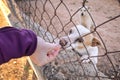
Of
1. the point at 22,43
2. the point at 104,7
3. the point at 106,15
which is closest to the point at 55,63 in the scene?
the point at 22,43

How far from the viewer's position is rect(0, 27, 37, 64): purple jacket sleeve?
1.05 meters

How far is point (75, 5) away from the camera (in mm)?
5164

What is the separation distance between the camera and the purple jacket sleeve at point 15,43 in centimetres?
105

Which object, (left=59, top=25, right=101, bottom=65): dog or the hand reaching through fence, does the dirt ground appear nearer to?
(left=59, top=25, right=101, bottom=65): dog

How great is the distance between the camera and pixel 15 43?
3.58 feet

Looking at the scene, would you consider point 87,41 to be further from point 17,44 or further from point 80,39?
point 17,44

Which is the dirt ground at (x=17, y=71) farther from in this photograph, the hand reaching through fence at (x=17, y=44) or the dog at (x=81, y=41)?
the hand reaching through fence at (x=17, y=44)

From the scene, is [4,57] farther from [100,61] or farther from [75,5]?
[75,5]

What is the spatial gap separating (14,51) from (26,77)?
1.18 meters

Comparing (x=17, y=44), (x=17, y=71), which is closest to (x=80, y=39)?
(x=17, y=71)

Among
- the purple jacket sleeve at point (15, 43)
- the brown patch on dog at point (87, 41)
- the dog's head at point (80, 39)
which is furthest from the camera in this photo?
the brown patch on dog at point (87, 41)

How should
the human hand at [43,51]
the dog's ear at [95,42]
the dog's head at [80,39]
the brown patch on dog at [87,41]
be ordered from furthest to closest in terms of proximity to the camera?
the dog's ear at [95,42]
the brown patch on dog at [87,41]
the dog's head at [80,39]
the human hand at [43,51]

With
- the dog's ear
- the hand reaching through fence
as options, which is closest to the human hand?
the hand reaching through fence

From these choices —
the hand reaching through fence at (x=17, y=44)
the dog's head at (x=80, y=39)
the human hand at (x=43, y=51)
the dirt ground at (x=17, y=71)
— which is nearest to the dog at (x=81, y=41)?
the dog's head at (x=80, y=39)
